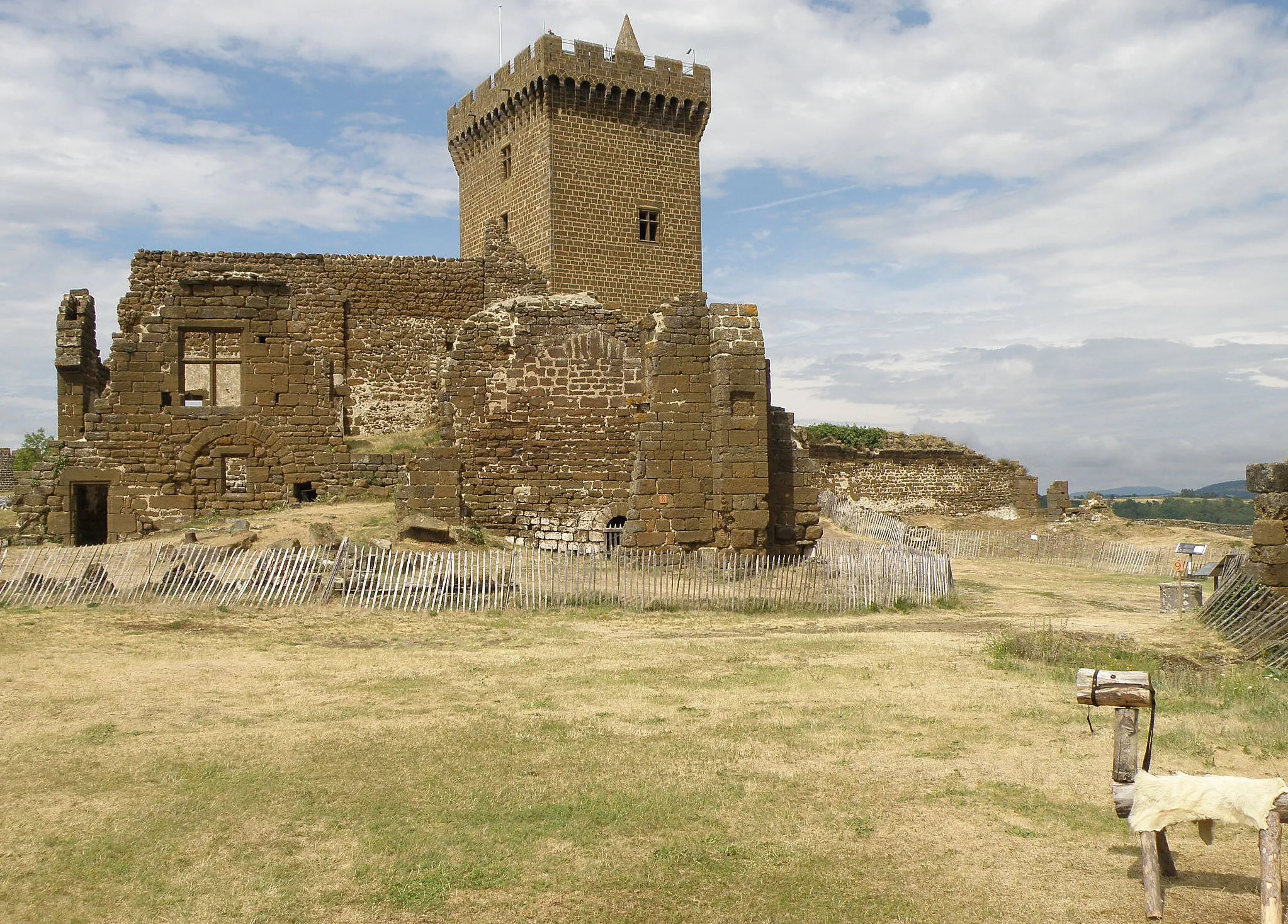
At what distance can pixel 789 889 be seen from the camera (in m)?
5.08

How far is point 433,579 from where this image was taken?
13094 millimetres

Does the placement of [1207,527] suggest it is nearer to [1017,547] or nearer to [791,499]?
[1017,547]

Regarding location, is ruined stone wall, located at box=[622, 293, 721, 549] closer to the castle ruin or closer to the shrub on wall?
the castle ruin

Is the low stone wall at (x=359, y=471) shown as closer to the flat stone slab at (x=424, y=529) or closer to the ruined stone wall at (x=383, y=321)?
the flat stone slab at (x=424, y=529)

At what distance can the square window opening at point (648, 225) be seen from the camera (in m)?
32.2

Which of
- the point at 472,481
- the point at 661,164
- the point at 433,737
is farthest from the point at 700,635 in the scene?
the point at 661,164

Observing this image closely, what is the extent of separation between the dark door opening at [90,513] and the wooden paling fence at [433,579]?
3.28 metres

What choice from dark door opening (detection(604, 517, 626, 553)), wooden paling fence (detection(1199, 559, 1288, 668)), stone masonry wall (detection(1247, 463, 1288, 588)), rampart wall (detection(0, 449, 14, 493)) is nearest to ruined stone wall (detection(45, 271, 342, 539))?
dark door opening (detection(604, 517, 626, 553))

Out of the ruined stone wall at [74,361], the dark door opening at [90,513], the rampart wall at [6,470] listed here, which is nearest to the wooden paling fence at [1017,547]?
the dark door opening at [90,513]

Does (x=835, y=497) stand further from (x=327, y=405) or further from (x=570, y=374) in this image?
(x=327, y=405)

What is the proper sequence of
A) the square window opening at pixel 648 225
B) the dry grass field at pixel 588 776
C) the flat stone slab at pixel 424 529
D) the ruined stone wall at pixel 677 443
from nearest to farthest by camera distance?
the dry grass field at pixel 588 776 → the flat stone slab at pixel 424 529 → the ruined stone wall at pixel 677 443 → the square window opening at pixel 648 225

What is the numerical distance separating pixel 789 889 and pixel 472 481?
12.2m

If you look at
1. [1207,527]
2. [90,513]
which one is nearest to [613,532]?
[90,513]

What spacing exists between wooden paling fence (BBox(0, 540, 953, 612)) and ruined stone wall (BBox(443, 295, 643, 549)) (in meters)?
2.23
